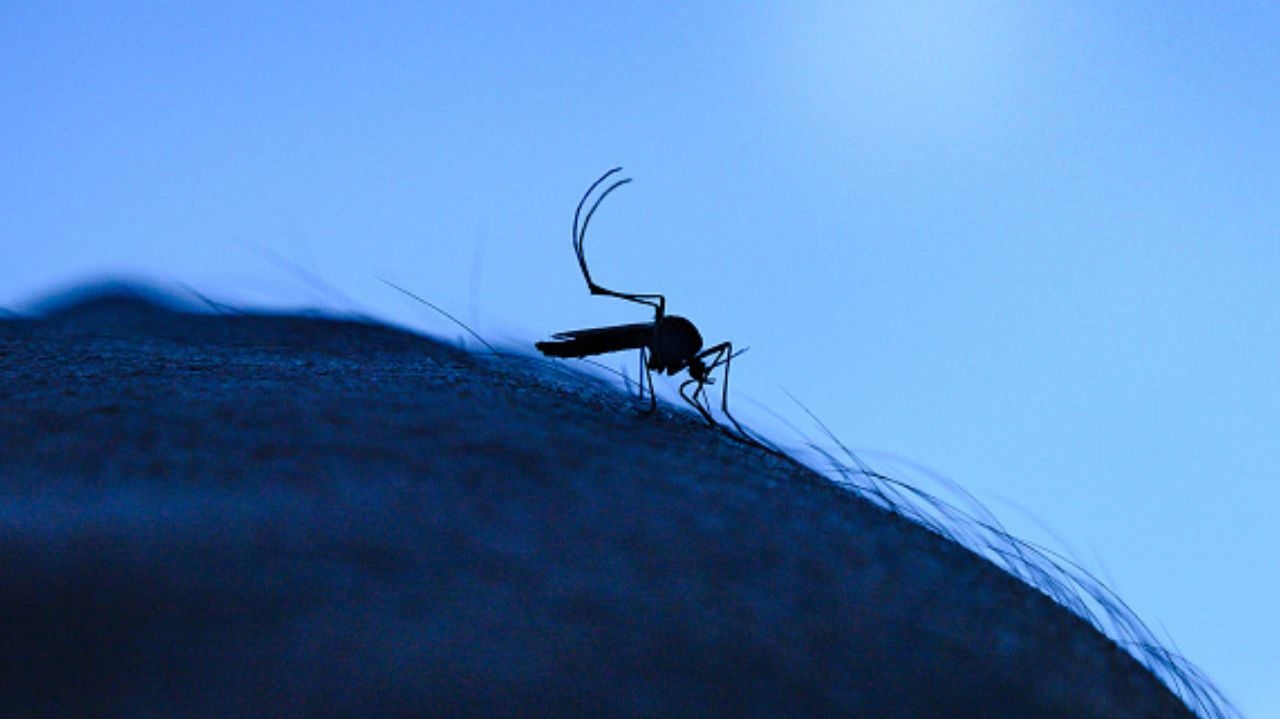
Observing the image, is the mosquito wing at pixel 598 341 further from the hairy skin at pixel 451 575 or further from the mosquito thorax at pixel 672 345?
the hairy skin at pixel 451 575

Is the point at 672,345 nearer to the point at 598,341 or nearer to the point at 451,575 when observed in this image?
the point at 598,341

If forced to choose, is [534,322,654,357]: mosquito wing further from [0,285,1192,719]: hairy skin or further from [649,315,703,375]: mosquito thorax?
[0,285,1192,719]: hairy skin

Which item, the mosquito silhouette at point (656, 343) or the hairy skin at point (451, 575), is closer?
the hairy skin at point (451, 575)

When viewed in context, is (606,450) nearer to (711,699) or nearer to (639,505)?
(639,505)

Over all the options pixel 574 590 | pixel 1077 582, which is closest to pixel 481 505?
pixel 574 590

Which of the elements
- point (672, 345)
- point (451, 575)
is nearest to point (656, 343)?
point (672, 345)
